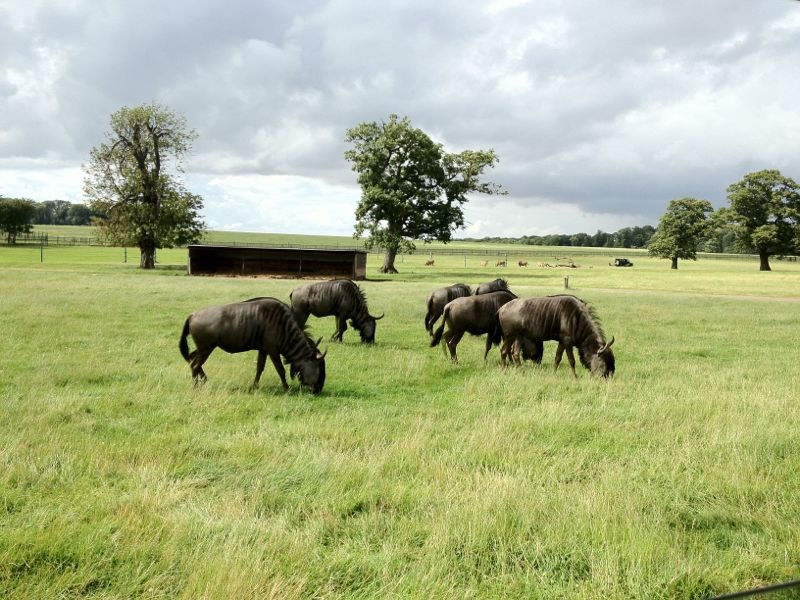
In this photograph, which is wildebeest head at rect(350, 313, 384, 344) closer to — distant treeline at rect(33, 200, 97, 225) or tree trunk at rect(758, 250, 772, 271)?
tree trunk at rect(758, 250, 772, 271)

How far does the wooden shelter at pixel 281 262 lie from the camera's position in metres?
45.5

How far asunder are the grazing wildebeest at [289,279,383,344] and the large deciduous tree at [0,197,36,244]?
311 ft

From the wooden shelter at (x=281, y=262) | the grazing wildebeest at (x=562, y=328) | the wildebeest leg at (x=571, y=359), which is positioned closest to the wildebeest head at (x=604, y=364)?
the grazing wildebeest at (x=562, y=328)

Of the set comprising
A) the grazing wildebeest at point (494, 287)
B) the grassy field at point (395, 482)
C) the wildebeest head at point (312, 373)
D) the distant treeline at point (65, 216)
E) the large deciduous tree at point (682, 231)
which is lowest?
the grassy field at point (395, 482)

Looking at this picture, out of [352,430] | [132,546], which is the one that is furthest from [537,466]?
[132,546]

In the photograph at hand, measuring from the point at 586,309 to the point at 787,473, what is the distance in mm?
5192

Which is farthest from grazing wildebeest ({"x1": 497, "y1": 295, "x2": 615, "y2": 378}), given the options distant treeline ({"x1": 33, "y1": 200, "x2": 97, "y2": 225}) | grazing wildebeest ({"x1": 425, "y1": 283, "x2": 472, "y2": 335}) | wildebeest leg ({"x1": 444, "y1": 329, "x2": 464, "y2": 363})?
distant treeline ({"x1": 33, "y1": 200, "x2": 97, "y2": 225})

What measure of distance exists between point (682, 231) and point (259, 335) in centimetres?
8209

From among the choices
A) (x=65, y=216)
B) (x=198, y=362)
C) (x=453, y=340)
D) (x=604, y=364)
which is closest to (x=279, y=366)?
A: (x=198, y=362)

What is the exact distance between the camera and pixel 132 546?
13.7 feet

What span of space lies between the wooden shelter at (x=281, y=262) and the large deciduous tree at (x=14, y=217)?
207 ft

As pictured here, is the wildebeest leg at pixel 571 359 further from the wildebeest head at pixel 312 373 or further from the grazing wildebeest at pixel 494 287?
the grazing wildebeest at pixel 494 287

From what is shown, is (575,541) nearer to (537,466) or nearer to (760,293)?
(537,466)

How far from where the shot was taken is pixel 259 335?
361 inches
